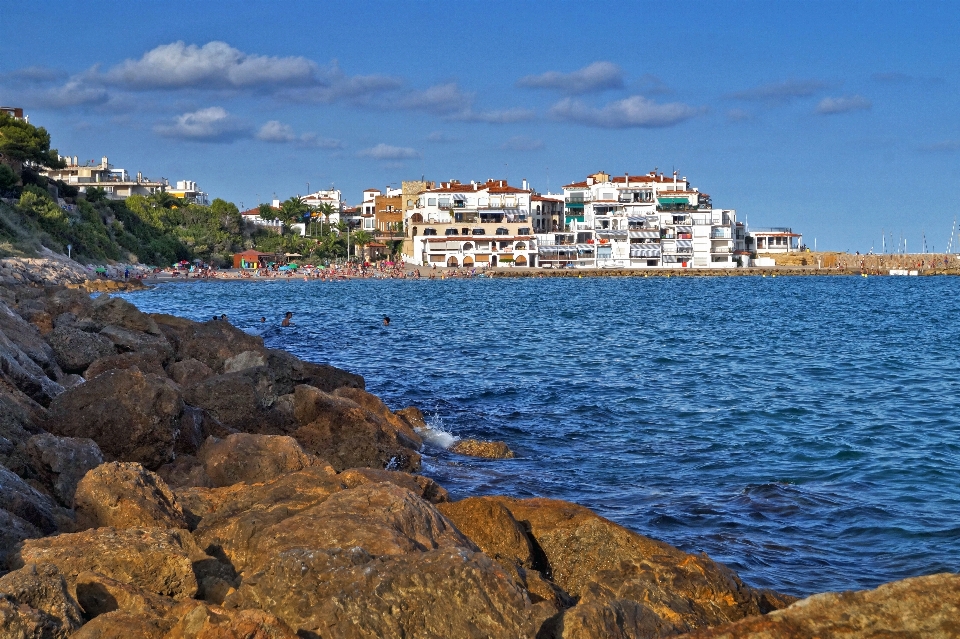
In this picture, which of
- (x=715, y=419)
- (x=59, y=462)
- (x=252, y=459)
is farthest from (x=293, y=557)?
(x=715, y=419)

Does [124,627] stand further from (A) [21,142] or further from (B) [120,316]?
(A) [21,142]

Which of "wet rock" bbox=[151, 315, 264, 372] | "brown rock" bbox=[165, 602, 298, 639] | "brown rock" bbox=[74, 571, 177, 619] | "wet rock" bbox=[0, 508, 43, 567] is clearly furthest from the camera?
"wet rock" bbox=[151, 315, 264, 372]

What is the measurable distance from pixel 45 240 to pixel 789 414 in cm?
6886

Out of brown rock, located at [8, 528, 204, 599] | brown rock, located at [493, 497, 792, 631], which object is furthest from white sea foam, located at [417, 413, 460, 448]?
brown rock, located at [8, 528, 204, 599]

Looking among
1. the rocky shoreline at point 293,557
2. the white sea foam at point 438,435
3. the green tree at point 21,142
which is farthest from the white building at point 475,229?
the rocky shoreline at point 293,557

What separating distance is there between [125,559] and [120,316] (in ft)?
54.4

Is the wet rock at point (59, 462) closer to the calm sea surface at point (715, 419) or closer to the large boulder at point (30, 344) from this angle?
the calm sea surface at point (715, 419)

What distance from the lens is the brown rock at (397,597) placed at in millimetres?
4711

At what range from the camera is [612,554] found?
7.37 metres

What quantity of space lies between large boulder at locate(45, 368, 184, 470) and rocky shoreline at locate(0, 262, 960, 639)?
0.05ft

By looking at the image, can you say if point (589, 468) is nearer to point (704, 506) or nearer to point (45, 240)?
point (704, 506)

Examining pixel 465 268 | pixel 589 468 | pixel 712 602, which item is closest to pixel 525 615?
pixel 712 602

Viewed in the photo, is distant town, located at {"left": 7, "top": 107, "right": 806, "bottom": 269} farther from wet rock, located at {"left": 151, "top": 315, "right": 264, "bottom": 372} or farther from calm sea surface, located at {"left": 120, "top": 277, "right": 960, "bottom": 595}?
wet rock, located at {"left": 151, "top": 315, "right": 264, "bottom": 372}

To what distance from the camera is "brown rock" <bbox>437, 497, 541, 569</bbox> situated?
7250 millimetres
